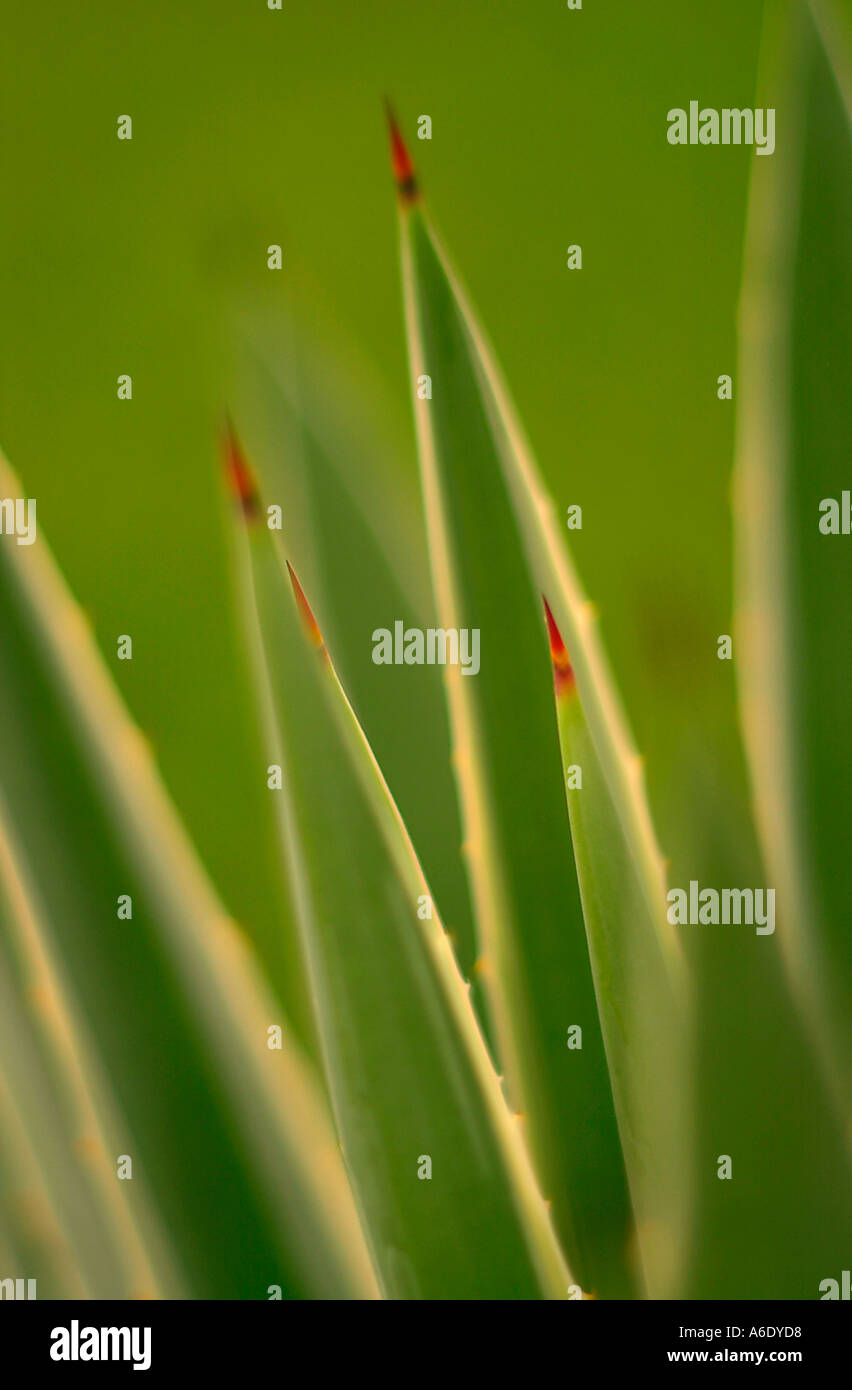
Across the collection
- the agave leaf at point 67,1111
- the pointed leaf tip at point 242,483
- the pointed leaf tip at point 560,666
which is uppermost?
the pointed leaf tip at point 242,483

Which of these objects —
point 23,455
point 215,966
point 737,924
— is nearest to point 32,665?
point 215,966

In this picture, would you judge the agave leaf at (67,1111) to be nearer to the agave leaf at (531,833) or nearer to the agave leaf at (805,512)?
the agave leaf at (531,833)

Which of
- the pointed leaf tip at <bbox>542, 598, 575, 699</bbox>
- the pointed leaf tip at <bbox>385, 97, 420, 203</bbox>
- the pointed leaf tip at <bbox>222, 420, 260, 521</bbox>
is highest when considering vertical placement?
the pointed leaf tip at <bbox>385, 97, 420, 203</bbox>

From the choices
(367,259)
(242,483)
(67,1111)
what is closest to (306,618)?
(242,483)

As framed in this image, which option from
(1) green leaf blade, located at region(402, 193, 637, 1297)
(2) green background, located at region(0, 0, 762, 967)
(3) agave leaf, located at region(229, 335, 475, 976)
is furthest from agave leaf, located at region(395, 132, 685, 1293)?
(2) green background, located at region(0, 0, 762, 967)

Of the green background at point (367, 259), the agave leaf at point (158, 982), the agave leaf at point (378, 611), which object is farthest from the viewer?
the green background at point (367, 259)

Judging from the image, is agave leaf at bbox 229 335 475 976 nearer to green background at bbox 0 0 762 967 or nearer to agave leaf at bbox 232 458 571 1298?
green background at bbox 0 0 762 967

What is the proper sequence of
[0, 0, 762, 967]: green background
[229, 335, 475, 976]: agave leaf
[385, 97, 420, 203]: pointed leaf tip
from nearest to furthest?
1. [385, 97, 420, 203]: pointed leaf tip
2. [229, 335, 475, 976]: agave leaf
3. [0, 0, 762, 967]: green background

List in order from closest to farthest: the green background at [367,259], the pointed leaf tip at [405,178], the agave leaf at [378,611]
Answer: the pointed leaf tip at [405,178] < the agave leaf at [378,611] < the green background at [367,259]

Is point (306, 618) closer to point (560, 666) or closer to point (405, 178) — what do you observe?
point (560, 666)

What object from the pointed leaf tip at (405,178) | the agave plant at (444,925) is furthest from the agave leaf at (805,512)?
the pointed leaf tip at (405,178)

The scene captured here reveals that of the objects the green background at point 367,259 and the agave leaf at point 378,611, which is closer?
the agave leaf at point 378,611
